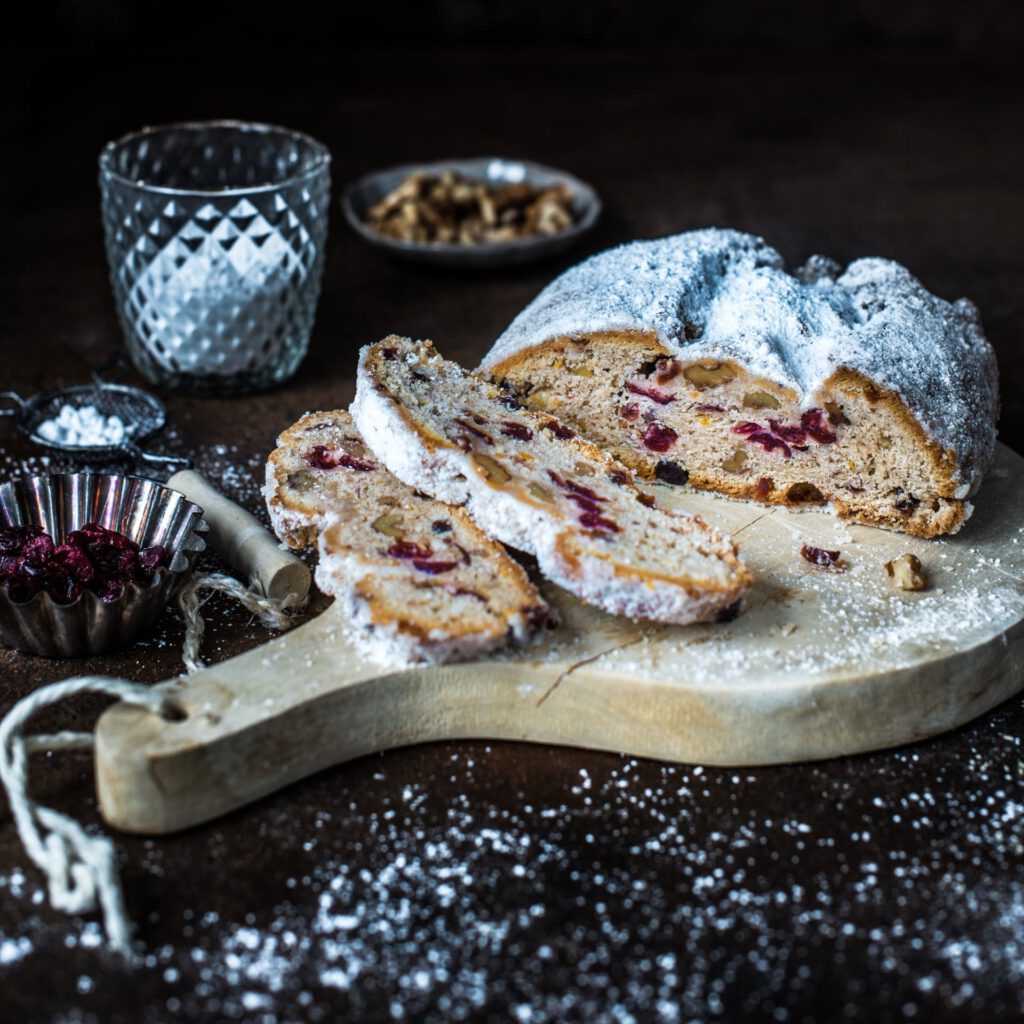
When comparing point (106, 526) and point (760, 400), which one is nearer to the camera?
point (106, 526)

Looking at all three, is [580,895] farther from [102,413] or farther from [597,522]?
[102,413]

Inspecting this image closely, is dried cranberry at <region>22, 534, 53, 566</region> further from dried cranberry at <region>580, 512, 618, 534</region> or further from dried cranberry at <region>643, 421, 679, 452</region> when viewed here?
dried cranberry at <region>643, 421, 679, 452</region>

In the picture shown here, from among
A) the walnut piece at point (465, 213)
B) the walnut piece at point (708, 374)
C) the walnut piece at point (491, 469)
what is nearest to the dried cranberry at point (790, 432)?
the walnut piece at point (708, 374)

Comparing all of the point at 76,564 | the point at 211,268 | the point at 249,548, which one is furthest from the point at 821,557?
the point at 211,268

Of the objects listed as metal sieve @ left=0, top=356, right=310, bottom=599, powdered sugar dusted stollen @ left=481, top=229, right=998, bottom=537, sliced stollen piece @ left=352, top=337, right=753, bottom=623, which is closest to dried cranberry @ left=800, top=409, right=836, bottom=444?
powdered sugar dusted stollen @ left=481, top=229, right=998, bottom=537

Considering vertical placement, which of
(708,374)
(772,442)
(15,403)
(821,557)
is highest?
(708,374)

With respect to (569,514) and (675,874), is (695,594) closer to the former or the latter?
(569,514)

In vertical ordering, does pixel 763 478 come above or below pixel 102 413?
above
